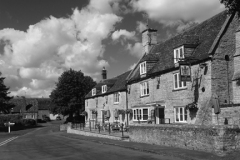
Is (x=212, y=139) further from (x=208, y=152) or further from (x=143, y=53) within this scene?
(x=143, y=53)

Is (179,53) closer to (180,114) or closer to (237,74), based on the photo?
(180,114)

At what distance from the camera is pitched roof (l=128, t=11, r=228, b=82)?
22.7m

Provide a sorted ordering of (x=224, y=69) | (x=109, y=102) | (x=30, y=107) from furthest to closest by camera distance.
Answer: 1. (x=30, y=107)
2. (x=109, y=102)
3. (x=224, y=69)

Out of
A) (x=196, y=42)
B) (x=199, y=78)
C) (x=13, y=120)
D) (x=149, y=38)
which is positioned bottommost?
(x=13, y=120)

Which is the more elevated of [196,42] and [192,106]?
[196,42]

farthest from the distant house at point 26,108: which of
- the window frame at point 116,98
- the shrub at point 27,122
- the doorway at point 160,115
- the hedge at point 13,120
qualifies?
the doorway at point 160,115

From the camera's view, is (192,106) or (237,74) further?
(192,106)

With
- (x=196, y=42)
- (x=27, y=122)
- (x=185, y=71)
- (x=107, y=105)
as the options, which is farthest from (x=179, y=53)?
(x=27, y=122)

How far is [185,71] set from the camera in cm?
2180

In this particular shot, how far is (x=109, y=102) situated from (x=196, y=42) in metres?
20.4

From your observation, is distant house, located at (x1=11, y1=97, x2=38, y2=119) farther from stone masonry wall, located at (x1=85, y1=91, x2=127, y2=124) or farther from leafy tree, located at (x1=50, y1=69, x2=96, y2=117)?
stone masonry wall, located at (x1=85, y1=91, x2=127, y2=124)

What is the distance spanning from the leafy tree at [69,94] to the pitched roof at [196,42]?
34.8 meters

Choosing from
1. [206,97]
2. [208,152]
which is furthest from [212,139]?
[206,97]

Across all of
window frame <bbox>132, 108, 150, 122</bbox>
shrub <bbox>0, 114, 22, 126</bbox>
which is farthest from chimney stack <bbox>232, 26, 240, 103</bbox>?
shrub <bbox>0, 114, 22, 126</bbox>
